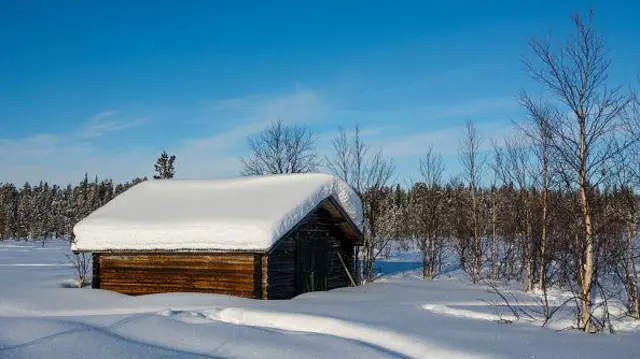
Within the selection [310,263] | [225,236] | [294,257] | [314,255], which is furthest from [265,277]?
[314,255]

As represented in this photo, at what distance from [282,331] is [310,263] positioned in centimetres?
831

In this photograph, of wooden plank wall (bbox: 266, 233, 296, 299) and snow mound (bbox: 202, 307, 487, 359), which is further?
wooden plank wall (bbox: 266, 233, 296, 299)

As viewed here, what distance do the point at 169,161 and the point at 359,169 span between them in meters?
36.8

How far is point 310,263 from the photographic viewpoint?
61.8 ft

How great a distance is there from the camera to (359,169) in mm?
26125

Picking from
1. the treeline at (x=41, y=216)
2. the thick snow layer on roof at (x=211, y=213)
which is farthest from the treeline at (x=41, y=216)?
the thick snow layer on roof at (x=211, y=213)

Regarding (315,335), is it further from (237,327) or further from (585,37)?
(585,37)

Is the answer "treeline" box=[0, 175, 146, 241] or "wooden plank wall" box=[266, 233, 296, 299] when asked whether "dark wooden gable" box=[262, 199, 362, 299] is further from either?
"treeline" box=[0, 175, 146, 241]

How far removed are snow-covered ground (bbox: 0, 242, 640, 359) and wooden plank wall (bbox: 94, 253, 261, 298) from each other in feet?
2.86

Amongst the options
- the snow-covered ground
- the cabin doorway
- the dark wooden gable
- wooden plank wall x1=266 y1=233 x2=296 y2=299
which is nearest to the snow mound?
the snow-covered ground

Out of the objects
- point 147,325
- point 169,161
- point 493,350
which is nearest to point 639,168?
point 493,350

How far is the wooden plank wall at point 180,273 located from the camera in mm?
15812

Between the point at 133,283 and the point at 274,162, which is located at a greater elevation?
the point at 274,162

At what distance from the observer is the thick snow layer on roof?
15491mm
